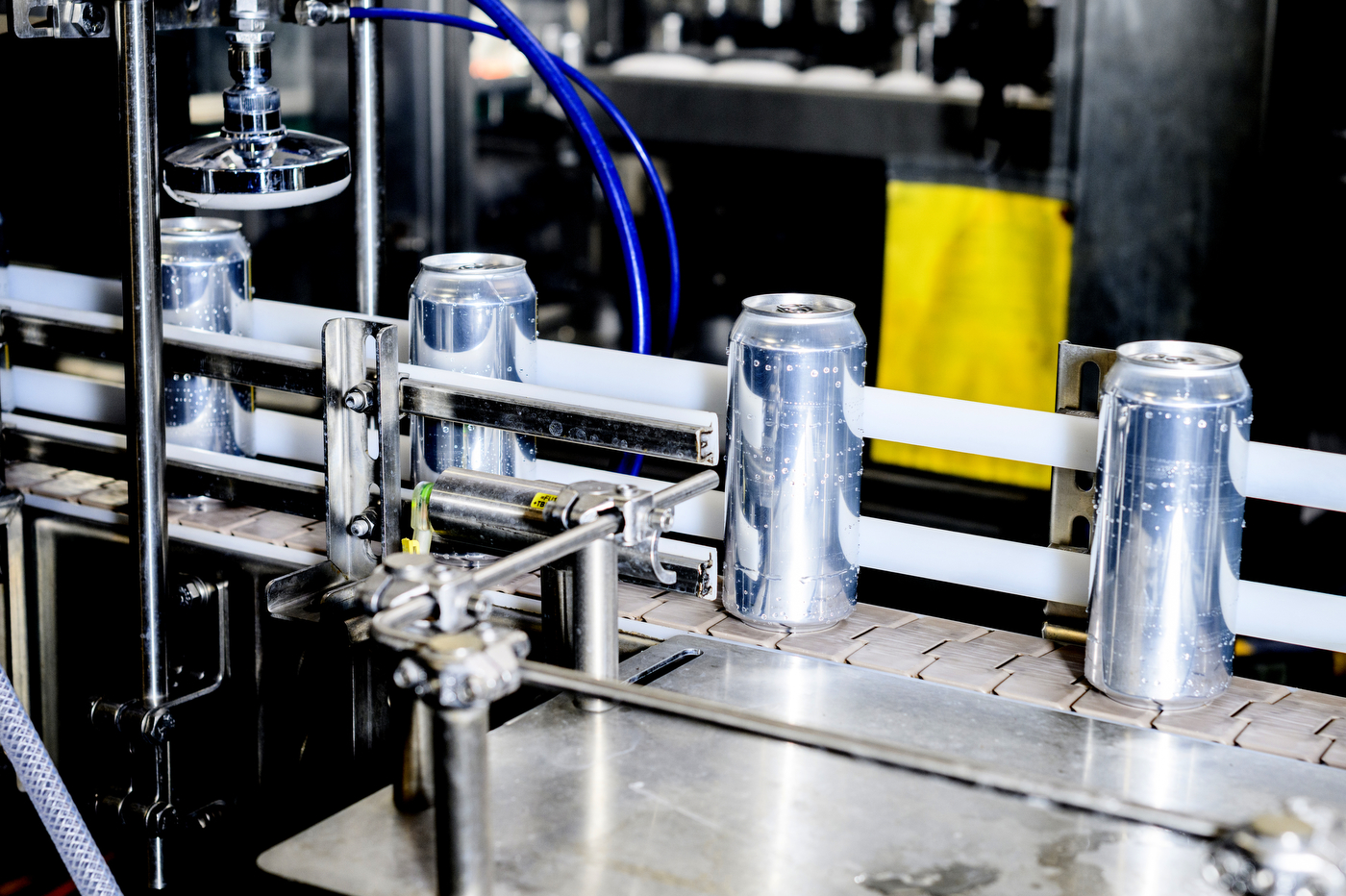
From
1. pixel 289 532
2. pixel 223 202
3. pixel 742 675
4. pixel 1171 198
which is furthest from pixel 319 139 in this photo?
pixel 1171 198

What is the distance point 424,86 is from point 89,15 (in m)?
2.46

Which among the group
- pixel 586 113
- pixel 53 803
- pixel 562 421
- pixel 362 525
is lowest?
pixel 53 803

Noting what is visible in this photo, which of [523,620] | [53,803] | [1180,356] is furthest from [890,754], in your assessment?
[53,803]

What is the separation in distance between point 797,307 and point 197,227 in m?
0.63

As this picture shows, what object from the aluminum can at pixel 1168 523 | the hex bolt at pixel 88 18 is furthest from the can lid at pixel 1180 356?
the hex bolt at pixel 88 18

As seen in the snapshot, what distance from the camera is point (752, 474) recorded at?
3.63 feet

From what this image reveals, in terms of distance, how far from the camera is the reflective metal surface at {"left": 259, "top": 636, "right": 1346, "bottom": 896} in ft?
2.63

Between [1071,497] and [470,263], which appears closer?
[1071,497]

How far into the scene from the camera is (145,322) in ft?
3.75

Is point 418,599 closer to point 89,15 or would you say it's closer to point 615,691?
point 615,691

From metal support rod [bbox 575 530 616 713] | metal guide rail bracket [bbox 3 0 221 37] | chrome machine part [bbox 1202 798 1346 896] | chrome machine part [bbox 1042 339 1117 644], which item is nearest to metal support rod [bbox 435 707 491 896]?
metal support rod [bbox 575 530 616 713]

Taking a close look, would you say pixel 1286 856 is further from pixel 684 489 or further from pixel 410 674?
pixel 684 489

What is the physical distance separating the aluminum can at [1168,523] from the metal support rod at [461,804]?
1.56 feet

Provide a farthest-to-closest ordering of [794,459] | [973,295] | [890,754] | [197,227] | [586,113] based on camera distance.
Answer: [973,295]
[197,227]
[586,113]
[794,459]
[890,754]
